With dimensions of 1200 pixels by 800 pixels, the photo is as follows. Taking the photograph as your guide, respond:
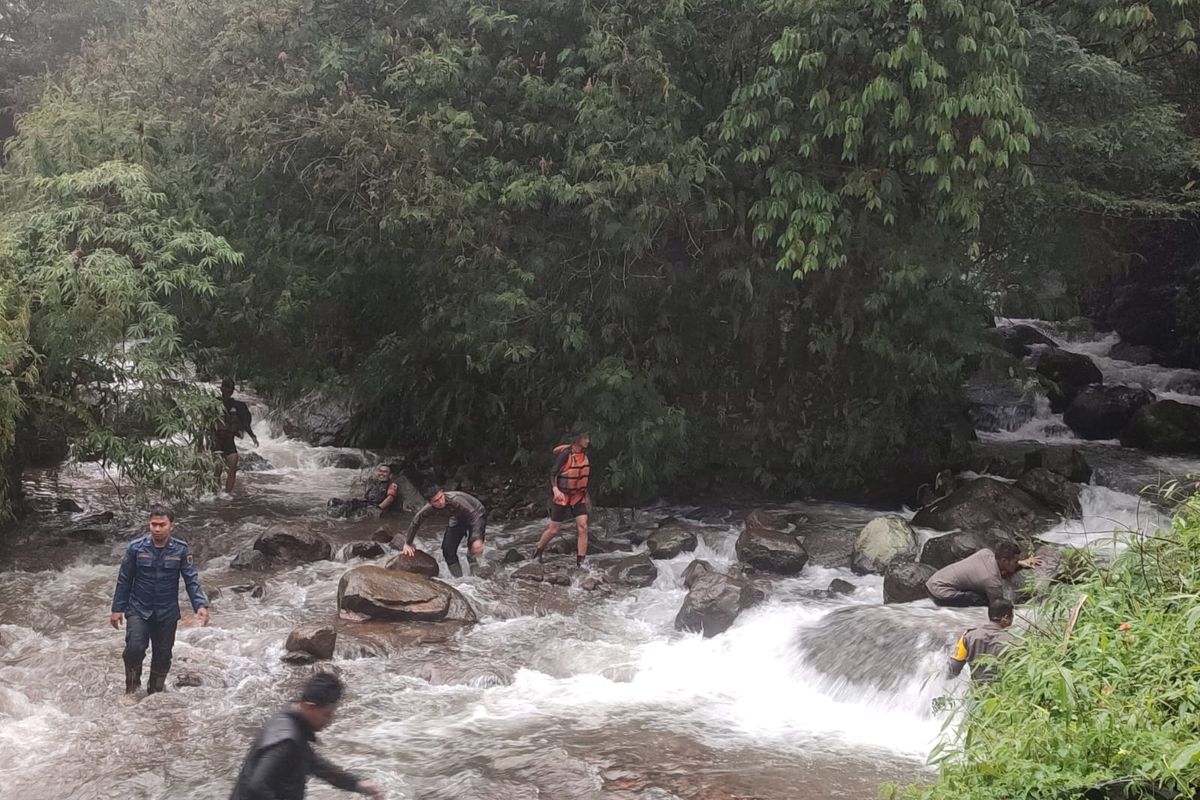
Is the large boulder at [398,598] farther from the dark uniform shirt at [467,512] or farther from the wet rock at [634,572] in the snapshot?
the wet rock at [634,572]

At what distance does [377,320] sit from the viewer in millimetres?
15547

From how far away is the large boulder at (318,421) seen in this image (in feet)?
65.3

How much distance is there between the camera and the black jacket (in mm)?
5137

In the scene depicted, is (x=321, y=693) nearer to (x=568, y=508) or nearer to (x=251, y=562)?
(x=568, y=508)

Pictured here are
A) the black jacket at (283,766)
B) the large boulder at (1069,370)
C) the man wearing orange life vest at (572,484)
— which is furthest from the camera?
the large boulder at (1069,370)

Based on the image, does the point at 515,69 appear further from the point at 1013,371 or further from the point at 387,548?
the point at 1013,371

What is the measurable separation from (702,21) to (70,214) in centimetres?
790

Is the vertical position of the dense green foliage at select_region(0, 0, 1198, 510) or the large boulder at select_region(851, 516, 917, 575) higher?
the dense green foliage at select_region(0, 0, 1198, 510)

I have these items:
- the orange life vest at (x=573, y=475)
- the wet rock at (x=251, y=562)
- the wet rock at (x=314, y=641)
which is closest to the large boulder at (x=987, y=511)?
the orange life vest at (x=573, y=475)

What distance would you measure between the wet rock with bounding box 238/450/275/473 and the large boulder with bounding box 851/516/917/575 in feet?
34.4

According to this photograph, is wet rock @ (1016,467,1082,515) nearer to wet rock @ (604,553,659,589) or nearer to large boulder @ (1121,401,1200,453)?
large boulder @ (1121,401,1200,453)

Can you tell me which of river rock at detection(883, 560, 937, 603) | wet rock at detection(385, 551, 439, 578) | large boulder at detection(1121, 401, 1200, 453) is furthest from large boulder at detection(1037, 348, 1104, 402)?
wet rock at detection(385, 551, 439, 578)

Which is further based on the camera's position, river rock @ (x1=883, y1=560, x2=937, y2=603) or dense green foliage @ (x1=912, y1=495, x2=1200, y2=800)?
river rock @ (x1=883, y1=560, x2=937, y2=603)

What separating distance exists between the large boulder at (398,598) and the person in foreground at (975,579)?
16.1ft
